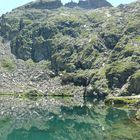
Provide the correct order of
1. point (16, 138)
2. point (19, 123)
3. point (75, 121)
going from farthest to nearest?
1. point (75, 121)
2. point (19, 123)
3. point (16, 138)

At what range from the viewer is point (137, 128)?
107 meters

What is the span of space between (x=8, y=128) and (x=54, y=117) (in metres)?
34.4

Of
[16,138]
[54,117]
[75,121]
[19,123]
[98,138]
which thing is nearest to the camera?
[98,138]

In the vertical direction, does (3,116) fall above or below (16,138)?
below

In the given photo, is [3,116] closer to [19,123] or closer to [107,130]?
[19,123]

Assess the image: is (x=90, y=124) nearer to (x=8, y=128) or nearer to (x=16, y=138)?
(x=8, y=128)

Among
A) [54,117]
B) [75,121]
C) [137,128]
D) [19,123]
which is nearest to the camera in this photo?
[137,128]

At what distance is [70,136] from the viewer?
103 m

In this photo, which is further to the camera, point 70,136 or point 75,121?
point 75,121

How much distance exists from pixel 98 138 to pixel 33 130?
2802 centimetres

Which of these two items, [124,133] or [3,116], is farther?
[3,116]

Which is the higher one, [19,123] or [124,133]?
[124,133]

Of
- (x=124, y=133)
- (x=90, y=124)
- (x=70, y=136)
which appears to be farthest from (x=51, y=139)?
(x=90, y=124)

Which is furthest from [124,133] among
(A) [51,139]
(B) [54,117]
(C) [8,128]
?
(B) [54,117]
